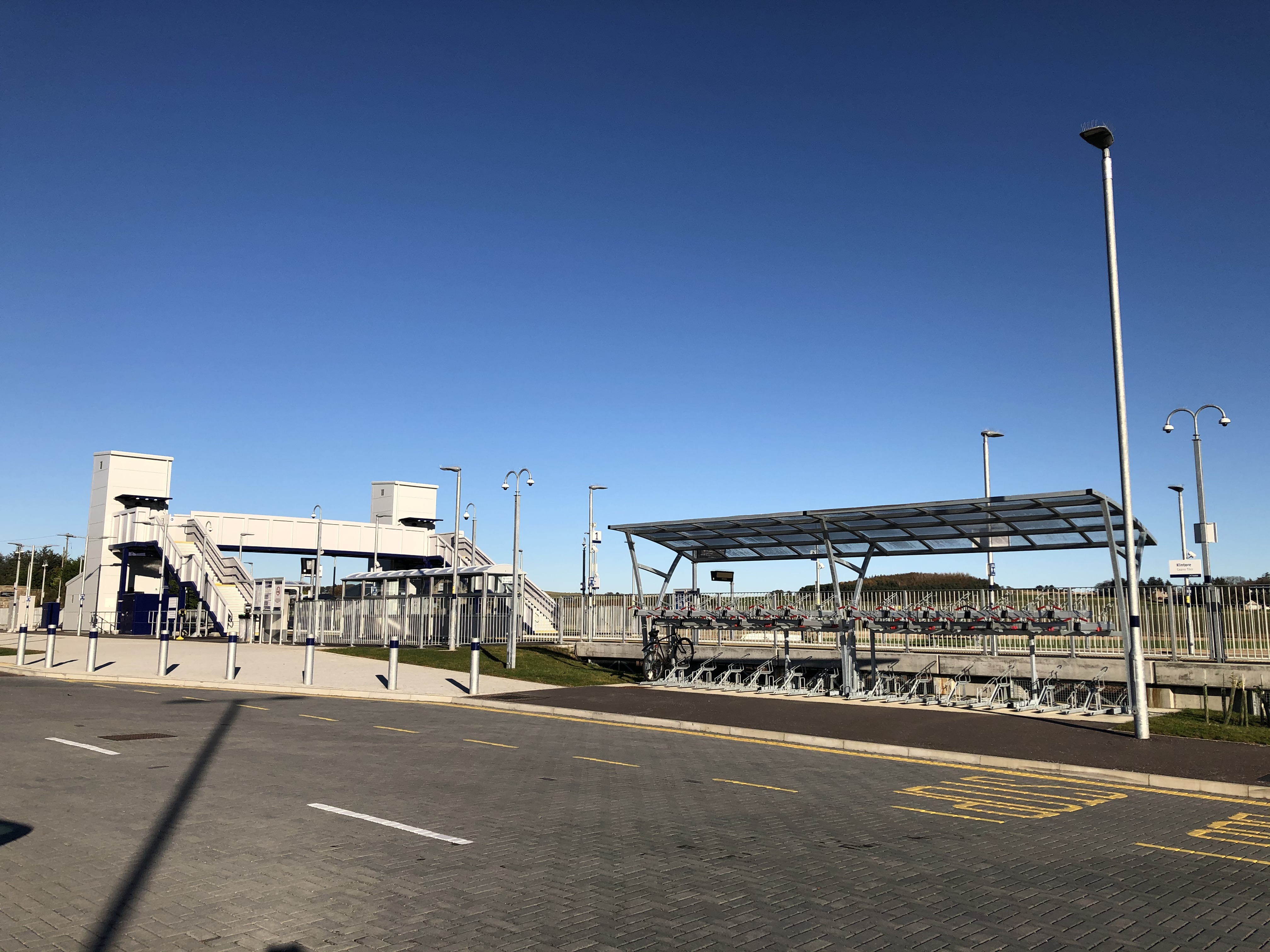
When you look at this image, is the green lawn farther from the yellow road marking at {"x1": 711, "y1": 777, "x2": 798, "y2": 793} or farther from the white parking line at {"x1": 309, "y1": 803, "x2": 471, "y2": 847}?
the white parking line at {"x1": 309, "y1": 803, "x2": 471, "y2": 847}

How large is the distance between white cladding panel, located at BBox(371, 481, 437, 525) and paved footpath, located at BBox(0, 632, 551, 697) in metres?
20.8

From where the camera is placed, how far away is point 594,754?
1341cm

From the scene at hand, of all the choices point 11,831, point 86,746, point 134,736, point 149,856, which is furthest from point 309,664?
point 149,856

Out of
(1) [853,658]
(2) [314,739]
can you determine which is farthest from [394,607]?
(2) [314,739]

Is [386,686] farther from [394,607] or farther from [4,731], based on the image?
[394,607]

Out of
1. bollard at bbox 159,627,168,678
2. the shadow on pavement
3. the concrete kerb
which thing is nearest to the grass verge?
the concrete kerb

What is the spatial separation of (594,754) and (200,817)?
19.7 feet

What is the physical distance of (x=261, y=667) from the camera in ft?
91.6

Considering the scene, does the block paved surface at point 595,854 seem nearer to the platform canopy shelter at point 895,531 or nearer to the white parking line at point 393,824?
the white parking line at point 393,824

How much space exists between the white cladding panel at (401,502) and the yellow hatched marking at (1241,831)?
170 ft

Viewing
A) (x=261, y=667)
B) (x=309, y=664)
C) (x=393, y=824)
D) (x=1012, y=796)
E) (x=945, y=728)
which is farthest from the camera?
(x=261, y=667)

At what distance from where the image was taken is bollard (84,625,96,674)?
2709 cm

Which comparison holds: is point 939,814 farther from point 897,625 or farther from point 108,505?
point 108,505

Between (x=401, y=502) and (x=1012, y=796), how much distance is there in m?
50.9
